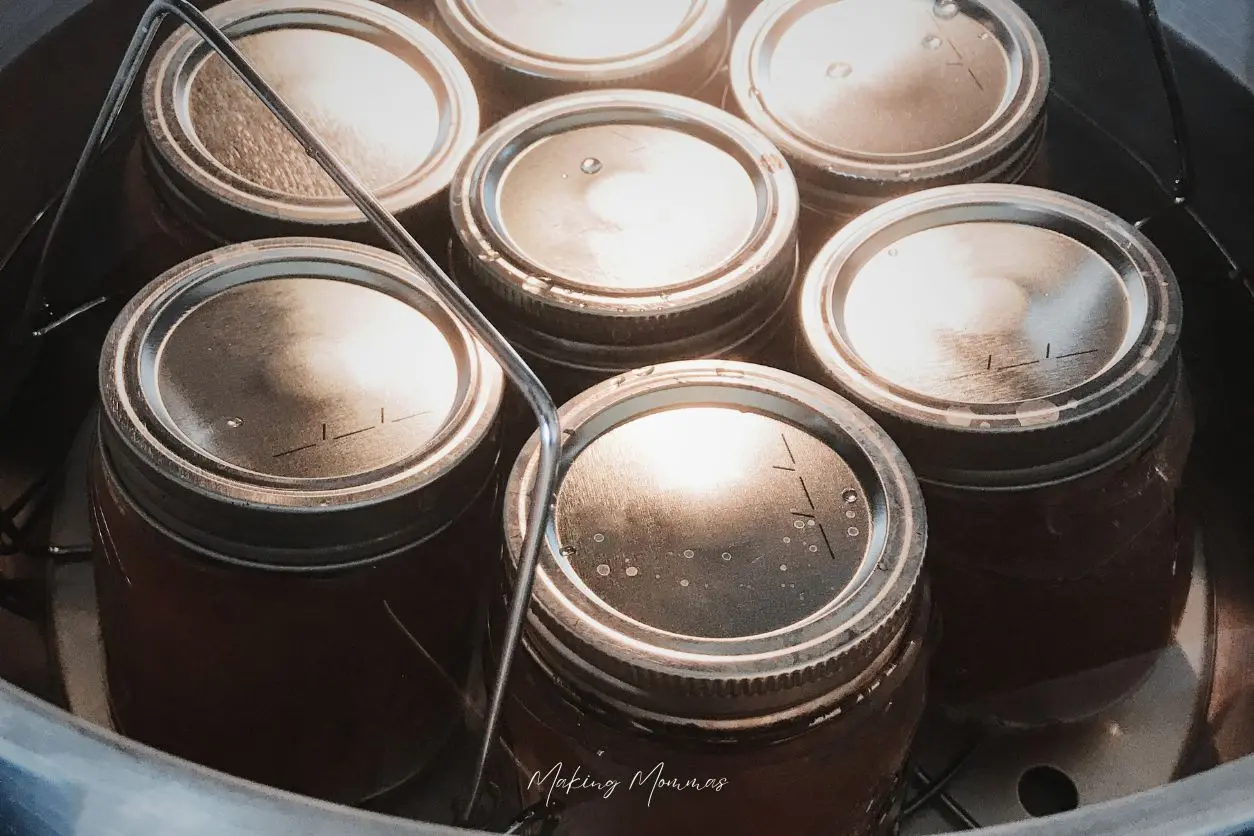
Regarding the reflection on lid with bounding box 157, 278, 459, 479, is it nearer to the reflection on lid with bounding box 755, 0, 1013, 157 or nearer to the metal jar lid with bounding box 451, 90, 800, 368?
the metal jar lid with bounding box 451, 90, 800, 368

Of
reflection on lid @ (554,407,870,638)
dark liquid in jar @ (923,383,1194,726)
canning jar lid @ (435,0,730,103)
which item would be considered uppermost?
canning jar lid @ (435,0,730,103)

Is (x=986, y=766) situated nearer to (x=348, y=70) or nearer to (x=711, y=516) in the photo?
(x=711, y=516)

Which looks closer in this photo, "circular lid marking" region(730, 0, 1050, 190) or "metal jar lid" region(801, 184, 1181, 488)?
"metal jar lid" region(801, 184, 1181, 488)

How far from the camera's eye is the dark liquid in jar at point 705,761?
2.12ft

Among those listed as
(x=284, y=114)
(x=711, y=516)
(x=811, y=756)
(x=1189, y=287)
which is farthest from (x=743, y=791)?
(x=1189, y=287)

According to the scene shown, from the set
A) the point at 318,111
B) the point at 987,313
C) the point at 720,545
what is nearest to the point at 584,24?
the point at 318,111

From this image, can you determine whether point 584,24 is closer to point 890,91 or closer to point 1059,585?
point 890,91

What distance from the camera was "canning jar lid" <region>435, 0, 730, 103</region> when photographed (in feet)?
3.22

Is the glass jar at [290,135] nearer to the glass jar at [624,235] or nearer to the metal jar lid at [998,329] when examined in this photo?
the glass jar at [624,235]

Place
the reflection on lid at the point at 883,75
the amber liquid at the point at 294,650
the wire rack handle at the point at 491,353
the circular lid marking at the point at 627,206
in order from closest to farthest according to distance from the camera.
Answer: the wire rack handle at the point at 491,353
the amber liquid at the point at 294,650
the circular lid marking at the point at 627,206
the reflection on lid at the point at 883,75

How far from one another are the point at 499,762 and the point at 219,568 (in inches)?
7.8

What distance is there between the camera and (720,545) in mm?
695

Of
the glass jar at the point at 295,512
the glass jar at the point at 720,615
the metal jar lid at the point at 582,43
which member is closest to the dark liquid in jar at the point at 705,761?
the glass jar at the point at 720,615

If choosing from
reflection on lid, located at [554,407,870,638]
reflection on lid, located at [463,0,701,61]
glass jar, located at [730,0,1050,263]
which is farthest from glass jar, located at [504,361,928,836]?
reflection on lid, located at [463,0,701,61]
